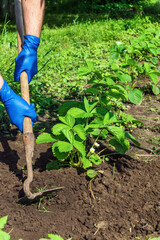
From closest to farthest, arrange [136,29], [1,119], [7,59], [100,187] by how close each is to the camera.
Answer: [100,187] < [1,119] < [7,59] < [136,29]

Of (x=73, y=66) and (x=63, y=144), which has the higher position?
(x=63, y=144)

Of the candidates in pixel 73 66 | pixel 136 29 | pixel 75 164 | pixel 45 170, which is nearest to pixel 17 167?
pixel 45 170

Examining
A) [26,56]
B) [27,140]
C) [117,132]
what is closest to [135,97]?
[117,132]

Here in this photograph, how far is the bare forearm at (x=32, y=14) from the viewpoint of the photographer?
99.1 inches

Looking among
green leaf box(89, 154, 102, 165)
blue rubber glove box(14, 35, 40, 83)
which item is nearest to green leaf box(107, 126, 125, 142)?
green leaf box(89, 154, 102, 165)

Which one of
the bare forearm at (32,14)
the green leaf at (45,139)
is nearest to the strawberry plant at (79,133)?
the green leaf at (45,139)

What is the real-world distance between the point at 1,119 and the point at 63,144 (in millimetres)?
1503

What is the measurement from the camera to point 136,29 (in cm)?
672

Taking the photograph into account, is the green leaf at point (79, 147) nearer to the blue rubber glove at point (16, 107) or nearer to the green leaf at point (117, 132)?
the green leaf at point (117, 132)

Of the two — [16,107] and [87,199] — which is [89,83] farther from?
[87,199]

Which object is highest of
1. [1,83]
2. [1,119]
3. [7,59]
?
[1,83]

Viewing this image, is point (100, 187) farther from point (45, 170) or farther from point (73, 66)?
point (73, 66)

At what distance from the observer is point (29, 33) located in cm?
260

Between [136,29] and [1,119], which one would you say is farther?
[136,29]
